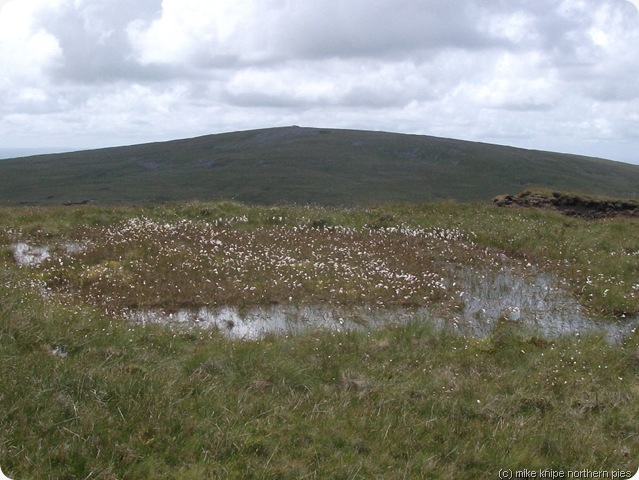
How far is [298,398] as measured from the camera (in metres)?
7.16

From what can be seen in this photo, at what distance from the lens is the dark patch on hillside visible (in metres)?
25.8

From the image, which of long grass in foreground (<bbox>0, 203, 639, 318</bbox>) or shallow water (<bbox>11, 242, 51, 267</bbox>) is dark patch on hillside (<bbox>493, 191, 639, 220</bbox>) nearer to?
long grass in foreground (<bbox>0, 203, 639, 318</bbox>)

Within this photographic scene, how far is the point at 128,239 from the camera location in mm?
17328

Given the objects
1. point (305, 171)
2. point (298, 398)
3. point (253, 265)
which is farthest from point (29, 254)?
point (305, 171)

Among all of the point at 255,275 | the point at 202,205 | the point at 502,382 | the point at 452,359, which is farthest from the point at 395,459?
the point at 202,205

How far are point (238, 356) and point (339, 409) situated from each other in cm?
210

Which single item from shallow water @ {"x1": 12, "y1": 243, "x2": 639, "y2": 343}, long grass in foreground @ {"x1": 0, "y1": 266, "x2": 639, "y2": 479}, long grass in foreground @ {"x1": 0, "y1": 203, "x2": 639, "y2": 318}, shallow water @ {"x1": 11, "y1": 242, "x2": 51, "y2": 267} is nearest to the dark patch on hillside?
long grass in foreground @ {"x1": 0, "y1": 203, "x2": 639, "y2": 318}

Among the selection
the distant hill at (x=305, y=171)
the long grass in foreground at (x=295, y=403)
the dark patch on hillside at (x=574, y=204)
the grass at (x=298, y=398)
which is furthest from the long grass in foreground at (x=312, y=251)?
the distant hill at (x=305, y=171)

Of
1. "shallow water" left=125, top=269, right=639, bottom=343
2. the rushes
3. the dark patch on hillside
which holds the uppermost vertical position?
the dark patch on hillside

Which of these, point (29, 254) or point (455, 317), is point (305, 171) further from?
point (455, 317)

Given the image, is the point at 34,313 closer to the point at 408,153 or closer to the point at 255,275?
the point at 255,275

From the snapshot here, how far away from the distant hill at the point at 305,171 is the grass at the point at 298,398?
65990 mm

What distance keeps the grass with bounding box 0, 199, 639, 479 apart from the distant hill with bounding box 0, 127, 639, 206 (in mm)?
65990

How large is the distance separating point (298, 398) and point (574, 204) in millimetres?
23285
